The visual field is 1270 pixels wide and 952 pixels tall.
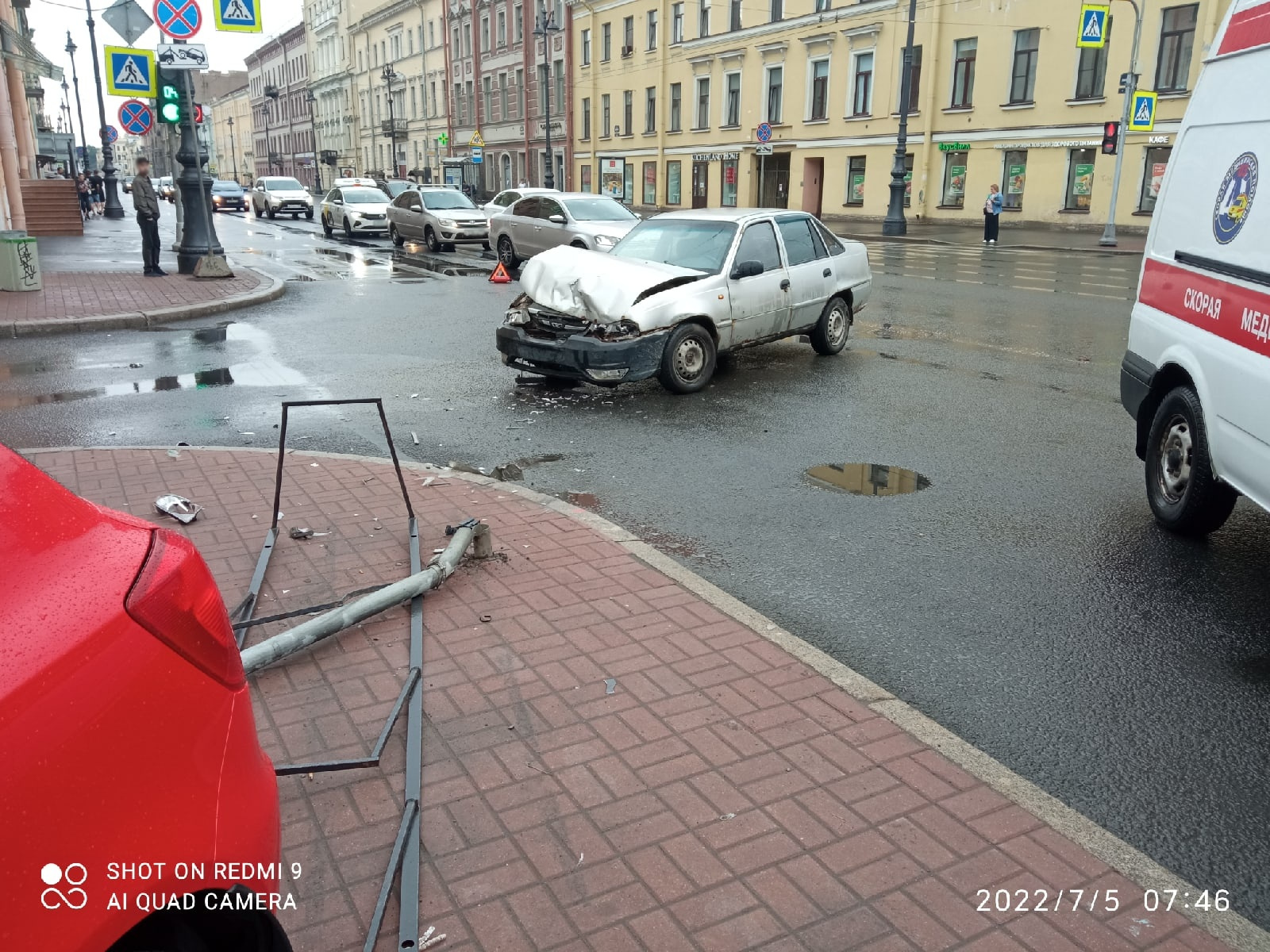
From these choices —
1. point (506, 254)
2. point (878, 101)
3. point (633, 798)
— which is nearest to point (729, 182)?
point (878, 101)

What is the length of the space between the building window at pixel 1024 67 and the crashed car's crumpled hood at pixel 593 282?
1218 inches

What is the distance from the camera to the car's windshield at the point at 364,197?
1252 inches

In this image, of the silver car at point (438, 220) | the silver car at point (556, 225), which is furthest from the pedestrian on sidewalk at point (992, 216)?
the silver car at point (438, 220)

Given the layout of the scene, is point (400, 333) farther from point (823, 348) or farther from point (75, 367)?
point (823, 348)

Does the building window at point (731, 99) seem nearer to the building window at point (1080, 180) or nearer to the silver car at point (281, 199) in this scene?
the building window at point (1080, 180)

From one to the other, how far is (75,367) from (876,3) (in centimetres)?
3756

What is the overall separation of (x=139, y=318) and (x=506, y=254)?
9.87 m

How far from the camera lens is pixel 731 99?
165 ft

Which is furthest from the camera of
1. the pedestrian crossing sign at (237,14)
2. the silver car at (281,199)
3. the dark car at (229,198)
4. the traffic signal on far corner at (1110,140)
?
the dark car at (229,198)

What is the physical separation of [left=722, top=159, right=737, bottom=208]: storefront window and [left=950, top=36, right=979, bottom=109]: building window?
13.6 m

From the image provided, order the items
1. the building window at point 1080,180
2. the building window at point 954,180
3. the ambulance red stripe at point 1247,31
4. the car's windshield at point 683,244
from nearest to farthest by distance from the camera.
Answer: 1. the ambulance red stripe at point 1247,31
2. the car's windshield at point 683,244
3. the building window at point 1080,180
4. the building window at point 954,180

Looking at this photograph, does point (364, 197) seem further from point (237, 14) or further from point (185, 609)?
point (185, 609)

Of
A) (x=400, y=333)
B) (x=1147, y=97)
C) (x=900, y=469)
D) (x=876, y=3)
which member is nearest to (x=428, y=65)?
(x=876, y=3)

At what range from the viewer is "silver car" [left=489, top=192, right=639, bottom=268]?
19.5 metres
